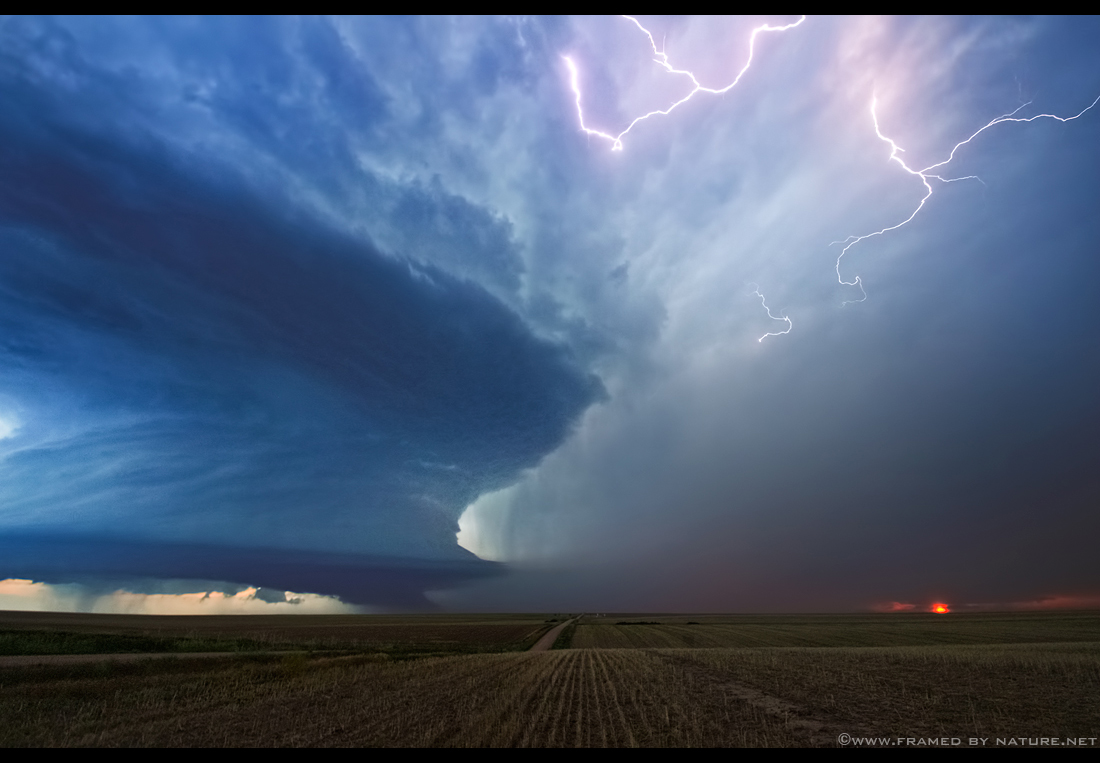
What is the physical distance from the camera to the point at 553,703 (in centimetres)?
1769

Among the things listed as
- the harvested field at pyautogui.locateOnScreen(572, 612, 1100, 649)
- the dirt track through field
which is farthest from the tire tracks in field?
the dirt track through field

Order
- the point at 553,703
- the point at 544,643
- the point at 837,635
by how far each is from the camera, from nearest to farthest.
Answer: the point at 553,703
the point at 544,643
the point at 837,635

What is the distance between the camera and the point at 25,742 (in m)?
12.8

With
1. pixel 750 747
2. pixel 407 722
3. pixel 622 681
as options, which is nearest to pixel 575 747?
pixel 750 747

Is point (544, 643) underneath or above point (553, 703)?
underneath

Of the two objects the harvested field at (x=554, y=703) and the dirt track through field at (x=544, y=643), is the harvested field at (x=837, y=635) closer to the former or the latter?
the dirt track through field at (x=544, y=643)

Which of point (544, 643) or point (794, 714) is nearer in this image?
point (794, 714)

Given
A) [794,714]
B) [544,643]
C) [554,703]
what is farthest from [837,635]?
[554,703]

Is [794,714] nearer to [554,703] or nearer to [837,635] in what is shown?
[554,703]

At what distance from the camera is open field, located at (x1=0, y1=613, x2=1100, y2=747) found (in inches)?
525

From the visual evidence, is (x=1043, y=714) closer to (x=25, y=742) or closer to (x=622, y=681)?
(x=622, y=681)

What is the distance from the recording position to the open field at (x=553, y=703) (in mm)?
13336

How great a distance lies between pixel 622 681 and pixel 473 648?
98.2 feet

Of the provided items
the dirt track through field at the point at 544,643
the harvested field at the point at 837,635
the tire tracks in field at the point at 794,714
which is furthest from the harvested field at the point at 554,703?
the harvested field at the point at 837,635
